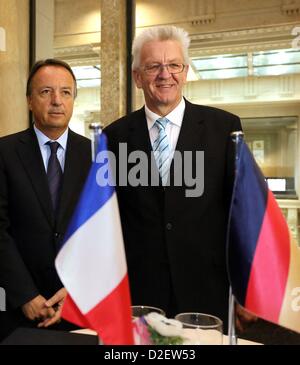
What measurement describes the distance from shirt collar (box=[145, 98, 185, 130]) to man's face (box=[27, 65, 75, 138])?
419 millimetres

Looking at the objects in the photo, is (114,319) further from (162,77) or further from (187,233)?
(162,77)

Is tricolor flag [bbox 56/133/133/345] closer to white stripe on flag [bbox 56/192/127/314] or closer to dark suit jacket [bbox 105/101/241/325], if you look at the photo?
white stripe on flag [bbox 56/192/127/314]

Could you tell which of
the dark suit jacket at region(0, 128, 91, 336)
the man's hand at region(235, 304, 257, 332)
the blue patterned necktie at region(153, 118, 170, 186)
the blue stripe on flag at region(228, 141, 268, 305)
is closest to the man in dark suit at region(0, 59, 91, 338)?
the dark suit jacket at region(0, 128, 91, 336)

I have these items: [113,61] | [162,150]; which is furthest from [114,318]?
[113,61]

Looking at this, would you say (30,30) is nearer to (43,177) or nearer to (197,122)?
(43,177)

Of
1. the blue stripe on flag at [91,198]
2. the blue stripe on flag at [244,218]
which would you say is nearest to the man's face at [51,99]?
the blue stripe on flag at [91,198]

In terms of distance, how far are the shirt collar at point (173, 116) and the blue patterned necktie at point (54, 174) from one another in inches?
18.7

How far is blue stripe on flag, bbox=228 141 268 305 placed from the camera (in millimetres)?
959

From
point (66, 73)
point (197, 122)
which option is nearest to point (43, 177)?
point (66, 73)

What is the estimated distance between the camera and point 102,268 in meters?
0.94

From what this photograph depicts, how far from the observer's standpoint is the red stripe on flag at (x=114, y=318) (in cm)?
91

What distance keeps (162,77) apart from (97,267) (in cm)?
89

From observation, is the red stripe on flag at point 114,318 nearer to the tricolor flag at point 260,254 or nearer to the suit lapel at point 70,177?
the tricolor flag at point 260,254
